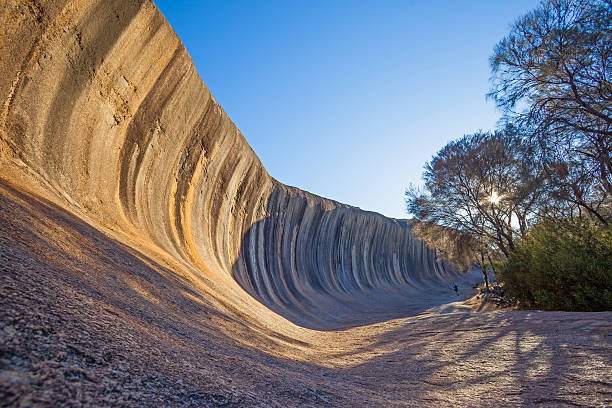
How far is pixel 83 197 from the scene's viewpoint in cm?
583

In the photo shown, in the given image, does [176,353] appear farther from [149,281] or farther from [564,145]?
[564,145]

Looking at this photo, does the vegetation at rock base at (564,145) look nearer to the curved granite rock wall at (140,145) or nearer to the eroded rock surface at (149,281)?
the eroded rock surface at (149,281)

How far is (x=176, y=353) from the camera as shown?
2195mm

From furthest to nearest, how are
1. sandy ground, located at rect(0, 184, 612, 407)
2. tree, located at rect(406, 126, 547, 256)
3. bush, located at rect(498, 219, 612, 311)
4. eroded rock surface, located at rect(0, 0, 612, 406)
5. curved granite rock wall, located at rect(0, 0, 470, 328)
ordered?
tree, located at rect(406, 126, 547, 256) → bush, located at rect(498, 219, 612, 311) → curved granite rock wall, located at rect(0, 0, 470, 328) → eroded rock surface, located at rect(0, 0, 612, 406) → sandy ground, located at rect(0, 184, 612, 407)

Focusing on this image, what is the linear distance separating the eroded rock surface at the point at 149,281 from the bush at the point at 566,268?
153 centimetres

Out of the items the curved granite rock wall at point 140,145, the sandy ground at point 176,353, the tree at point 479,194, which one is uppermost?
the tree at point 479,194

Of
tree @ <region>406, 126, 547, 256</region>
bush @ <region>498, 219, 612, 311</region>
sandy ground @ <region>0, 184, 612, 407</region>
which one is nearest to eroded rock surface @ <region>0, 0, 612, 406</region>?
sandy ground @ <region>0, 184, 612, 407</region>

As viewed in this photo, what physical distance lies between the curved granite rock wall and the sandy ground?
2040 millimetres

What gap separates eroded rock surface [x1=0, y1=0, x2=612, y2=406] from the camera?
66.0 inches

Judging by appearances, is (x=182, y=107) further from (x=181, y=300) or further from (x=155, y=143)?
(x=181, y=300)

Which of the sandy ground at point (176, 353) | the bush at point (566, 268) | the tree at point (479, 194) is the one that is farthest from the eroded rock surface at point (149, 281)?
the tree at point (479, 194)

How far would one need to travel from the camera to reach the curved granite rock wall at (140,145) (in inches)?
199

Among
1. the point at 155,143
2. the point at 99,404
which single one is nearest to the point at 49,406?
the point at 99,404

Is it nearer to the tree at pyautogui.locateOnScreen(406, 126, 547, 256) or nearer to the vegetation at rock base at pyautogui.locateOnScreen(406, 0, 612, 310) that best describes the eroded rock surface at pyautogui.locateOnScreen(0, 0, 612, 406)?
the vegetation at rock base at pyautogui.locateOnScreen(406, 0, 612, 310)
